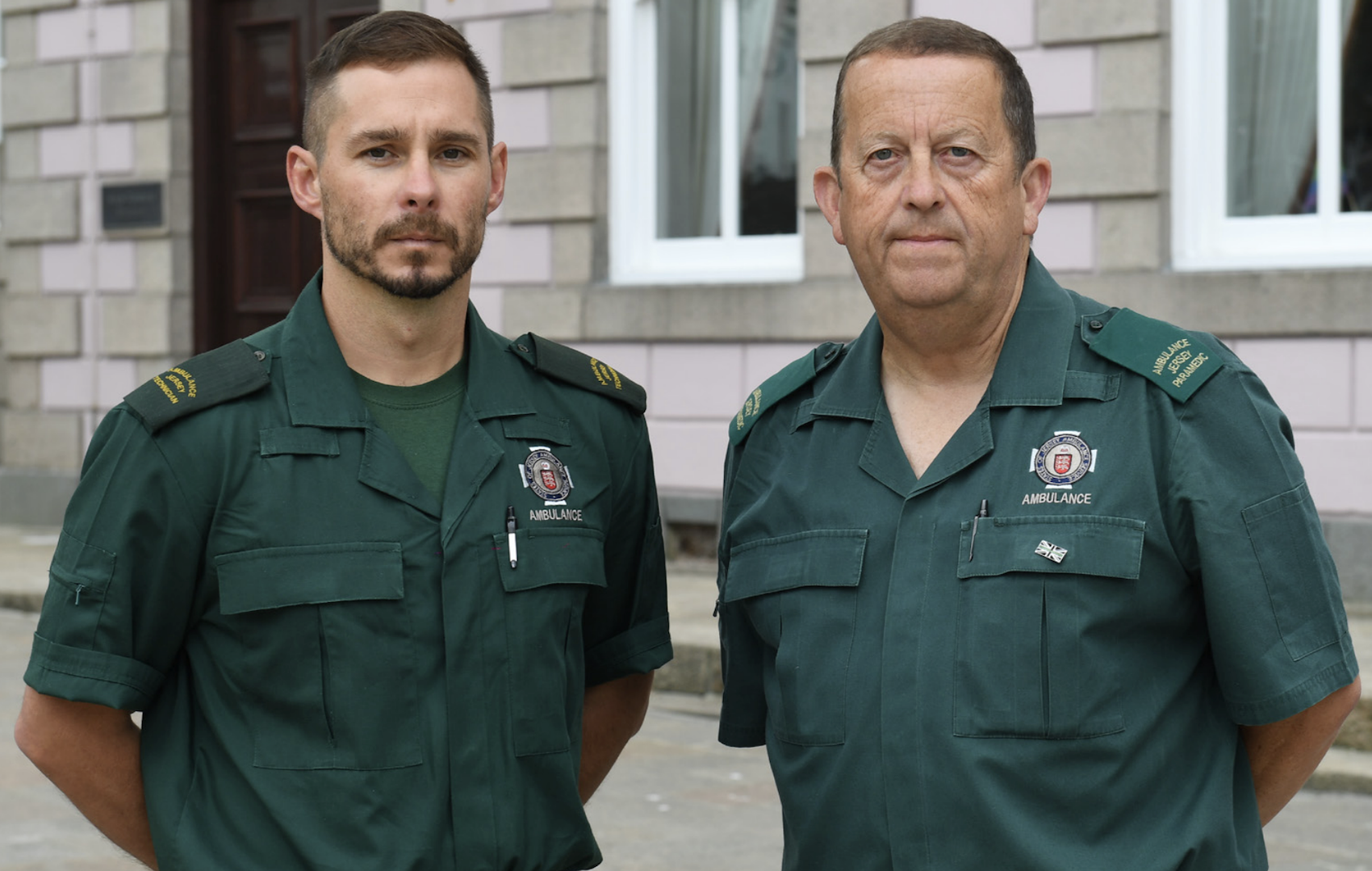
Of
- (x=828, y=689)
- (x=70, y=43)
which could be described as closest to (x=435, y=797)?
(x=828, y=689)

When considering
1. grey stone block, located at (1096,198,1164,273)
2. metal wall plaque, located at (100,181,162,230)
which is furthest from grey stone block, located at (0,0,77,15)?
grey stone block, located at (1096,198,1164,273)

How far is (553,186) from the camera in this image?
9.97m

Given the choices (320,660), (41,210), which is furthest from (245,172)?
(320,660)

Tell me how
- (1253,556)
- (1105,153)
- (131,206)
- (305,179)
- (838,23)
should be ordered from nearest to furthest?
1. (1253,556)
2. (305,179)
3. (1105,153)
4. (838,23)
5. (131,206)

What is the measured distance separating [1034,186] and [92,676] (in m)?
1.59

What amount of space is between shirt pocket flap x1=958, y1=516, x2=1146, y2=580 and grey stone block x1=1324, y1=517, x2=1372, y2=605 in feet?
19.1

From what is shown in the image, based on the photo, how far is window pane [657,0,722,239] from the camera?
9953 mm

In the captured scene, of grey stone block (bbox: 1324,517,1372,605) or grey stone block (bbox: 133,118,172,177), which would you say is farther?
grey stone block (bbox: 133,118,172,177)

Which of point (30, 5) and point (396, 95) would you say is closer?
point (396, 95)

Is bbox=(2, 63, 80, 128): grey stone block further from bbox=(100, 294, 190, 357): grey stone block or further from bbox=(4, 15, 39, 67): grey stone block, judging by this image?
bbox=(100, 294, 190, 357): grey stone block

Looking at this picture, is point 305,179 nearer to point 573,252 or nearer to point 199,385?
point 199,385

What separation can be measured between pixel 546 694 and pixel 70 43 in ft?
35.5

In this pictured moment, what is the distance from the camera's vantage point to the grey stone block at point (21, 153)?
40.6ft

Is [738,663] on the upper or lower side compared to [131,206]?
lower
